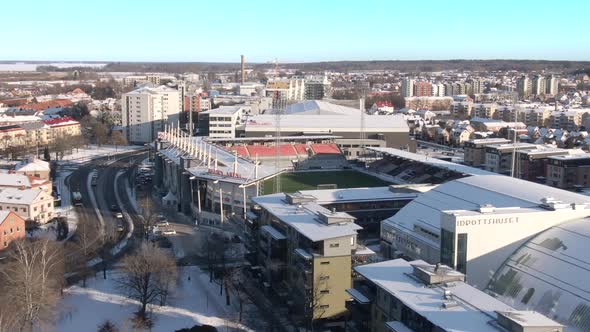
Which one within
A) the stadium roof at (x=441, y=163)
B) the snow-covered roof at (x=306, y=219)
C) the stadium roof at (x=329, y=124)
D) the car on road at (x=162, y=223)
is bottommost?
the car on road at (x=162, y=223)

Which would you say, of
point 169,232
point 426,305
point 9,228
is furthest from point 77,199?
point 426,305

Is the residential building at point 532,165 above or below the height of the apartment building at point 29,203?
above

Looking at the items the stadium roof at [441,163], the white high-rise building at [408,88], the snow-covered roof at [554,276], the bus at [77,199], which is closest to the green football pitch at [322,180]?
the stadium roof at [441,163]

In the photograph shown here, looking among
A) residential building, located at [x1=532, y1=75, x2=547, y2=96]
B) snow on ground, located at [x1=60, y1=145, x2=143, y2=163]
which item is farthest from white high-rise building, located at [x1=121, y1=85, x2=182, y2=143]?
residential building, located at [x1=532, y1=75, x2=547, y2=96]

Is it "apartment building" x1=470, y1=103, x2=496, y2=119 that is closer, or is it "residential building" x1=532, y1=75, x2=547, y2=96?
"apartment building" x1=470, y1=103, x2=496, y2=119

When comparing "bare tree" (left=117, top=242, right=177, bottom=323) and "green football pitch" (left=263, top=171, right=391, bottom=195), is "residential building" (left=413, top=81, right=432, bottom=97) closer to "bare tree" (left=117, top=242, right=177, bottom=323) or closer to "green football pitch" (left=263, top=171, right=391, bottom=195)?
A: "green football pitch" (left=263, top=171, right=391, bottom=195)

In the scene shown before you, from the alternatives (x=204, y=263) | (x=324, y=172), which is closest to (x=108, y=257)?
(x=204, y=263)

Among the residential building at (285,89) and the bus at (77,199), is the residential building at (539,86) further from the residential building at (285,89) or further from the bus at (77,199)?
the bus at (77,199)
